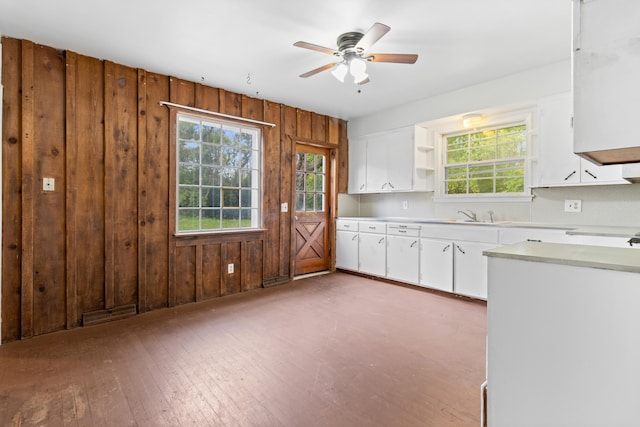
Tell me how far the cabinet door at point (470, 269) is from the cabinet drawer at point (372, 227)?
3.50ft

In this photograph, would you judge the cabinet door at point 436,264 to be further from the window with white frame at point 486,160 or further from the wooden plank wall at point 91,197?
the wooden plank wall at point 91,197

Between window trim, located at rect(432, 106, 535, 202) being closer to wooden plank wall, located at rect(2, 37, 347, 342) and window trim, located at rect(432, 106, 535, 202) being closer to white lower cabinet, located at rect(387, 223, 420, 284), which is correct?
white lower cabinet, located at rect(387, 223, 420, 284)

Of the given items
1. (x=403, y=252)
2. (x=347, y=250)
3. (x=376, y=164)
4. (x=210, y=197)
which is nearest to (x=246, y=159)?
(x=210, y=197)

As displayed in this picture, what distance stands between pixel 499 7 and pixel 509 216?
8.08ft

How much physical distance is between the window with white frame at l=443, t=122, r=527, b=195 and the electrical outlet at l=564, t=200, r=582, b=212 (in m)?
0.49

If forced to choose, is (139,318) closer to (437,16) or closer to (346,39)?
(346,39)

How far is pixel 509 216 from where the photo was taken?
3963mm

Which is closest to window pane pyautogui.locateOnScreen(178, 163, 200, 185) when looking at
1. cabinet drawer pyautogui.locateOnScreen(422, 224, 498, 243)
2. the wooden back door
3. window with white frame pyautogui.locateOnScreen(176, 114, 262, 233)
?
window with white frame pyautogui.locateOnScreen(176, 114, 262, 233)

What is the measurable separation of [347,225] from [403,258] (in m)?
1.10

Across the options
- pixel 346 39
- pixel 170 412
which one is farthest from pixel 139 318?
pixel 346 39

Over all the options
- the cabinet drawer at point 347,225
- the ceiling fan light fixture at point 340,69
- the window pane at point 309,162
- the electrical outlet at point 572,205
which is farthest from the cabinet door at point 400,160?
the ceiling fan light fixture at point 340,69

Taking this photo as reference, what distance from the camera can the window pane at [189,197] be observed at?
3690 mm

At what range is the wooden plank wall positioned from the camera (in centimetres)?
271

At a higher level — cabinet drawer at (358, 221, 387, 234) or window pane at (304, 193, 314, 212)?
window pane at (304, 193, 314, 212)
